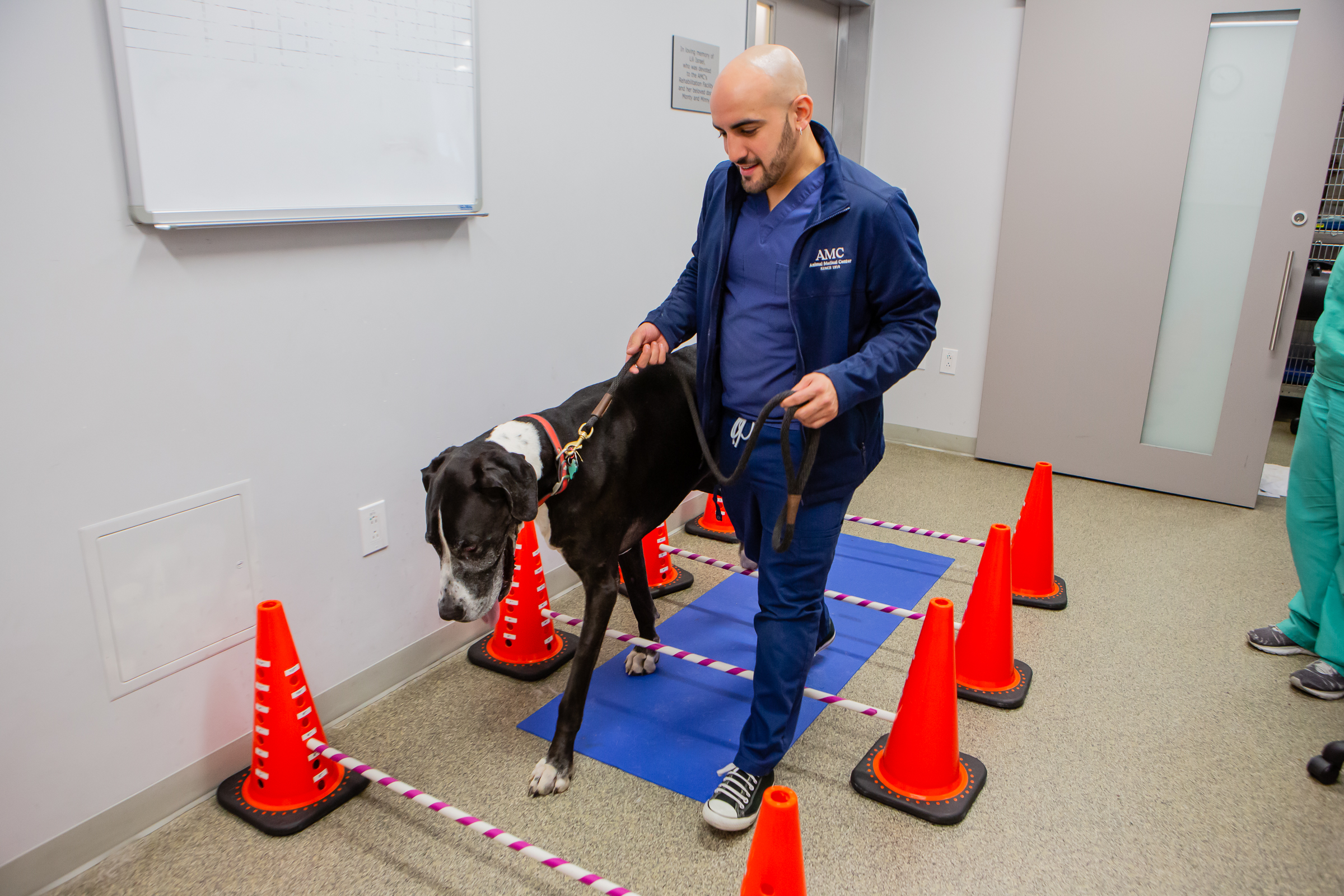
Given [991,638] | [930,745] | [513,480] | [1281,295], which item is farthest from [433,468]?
[1281,295]

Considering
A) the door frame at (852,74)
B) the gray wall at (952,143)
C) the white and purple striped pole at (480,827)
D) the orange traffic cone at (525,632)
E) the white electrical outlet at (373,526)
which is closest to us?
the white and purple striped pole at (480,827)

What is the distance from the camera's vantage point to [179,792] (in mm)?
1868

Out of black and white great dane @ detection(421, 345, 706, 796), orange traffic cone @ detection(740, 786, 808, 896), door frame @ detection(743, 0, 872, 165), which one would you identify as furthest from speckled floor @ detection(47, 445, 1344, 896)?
door frame @ detection(743, 0, 872, 165)

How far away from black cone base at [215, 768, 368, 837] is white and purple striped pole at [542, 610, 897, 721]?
26.5 inches

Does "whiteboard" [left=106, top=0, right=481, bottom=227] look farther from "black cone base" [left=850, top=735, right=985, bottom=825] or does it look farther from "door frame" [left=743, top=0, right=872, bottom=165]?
"door frame" [left=743, top=0, right=872, bottom=165]

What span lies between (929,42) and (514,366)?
2.94 meters

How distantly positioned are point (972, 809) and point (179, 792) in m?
1.74

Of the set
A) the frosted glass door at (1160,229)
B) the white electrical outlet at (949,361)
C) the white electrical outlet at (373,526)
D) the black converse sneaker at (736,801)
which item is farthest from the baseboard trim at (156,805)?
the frosted glass door at (1160,229)

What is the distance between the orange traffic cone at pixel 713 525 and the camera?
338 cm

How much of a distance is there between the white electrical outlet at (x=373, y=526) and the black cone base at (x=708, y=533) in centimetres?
146

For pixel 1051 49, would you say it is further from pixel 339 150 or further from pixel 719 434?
pixel 339 150

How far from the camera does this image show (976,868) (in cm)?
174

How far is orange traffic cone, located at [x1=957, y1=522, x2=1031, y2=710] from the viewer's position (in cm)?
229

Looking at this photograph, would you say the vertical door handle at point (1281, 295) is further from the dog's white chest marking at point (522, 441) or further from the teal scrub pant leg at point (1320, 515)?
the dog's white chest marking at point (522, 441)
